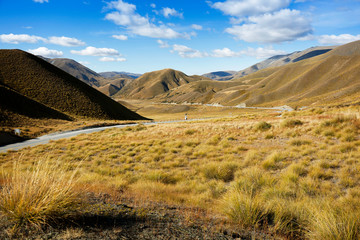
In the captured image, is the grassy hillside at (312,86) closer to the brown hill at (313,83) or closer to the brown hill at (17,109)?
the brown hill at (313,83)

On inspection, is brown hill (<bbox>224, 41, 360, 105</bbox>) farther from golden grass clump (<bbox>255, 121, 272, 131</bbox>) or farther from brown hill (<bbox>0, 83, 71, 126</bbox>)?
brown hill (<bbox>0, 83, 71, 126</bbox>)

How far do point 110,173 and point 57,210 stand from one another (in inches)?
207

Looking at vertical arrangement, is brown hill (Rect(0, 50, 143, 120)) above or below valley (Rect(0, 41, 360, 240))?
above

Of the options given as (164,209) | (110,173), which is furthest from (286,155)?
(110,173)

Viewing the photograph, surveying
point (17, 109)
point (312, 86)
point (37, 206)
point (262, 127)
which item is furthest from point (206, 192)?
point (312, 86)

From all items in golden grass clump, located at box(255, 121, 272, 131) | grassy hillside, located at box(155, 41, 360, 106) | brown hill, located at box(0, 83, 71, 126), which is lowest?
golden grass clump, located at box(255, 121, 272, 131)

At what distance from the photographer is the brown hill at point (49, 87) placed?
199 feet

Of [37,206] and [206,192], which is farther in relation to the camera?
[206,192]

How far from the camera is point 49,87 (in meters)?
65.9

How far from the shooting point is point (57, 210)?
3.16m

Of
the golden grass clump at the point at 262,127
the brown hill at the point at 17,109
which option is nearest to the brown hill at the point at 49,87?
the brown hill at the point at 17,109

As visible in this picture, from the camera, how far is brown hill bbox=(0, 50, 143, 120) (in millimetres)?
60566

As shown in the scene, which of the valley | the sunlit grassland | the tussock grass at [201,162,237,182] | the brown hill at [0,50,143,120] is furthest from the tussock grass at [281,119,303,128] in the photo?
the brown hill at [0,50,143,120]

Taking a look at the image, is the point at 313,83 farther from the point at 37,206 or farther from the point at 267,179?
the point at 37,206
